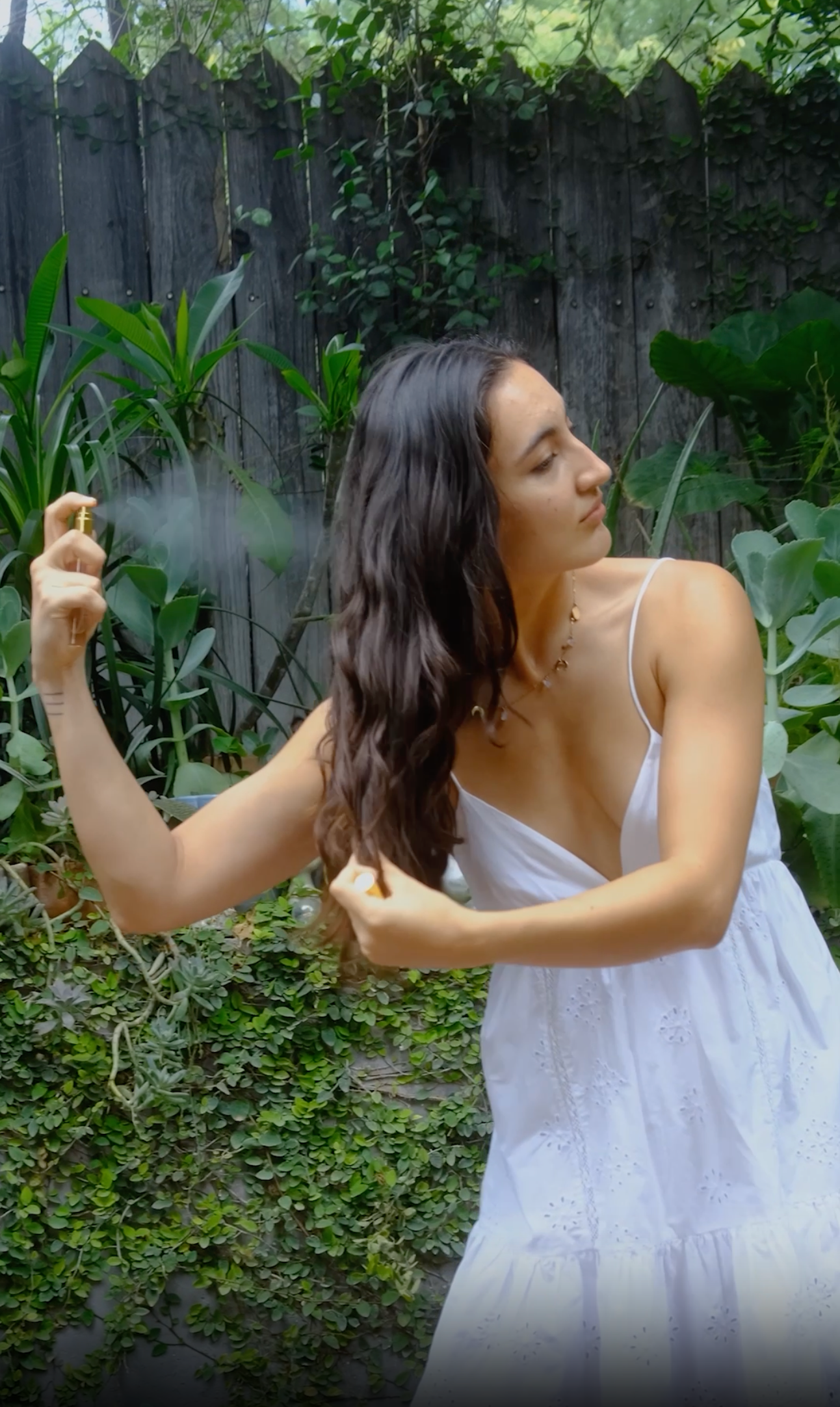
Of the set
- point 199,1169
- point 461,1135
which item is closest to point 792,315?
point 461,1135

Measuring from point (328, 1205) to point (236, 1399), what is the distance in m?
0.34

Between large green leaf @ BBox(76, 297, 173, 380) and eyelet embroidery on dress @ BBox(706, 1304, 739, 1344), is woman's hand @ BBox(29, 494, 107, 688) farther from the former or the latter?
large green leaf @ BBox(76, 297, 173, 380)

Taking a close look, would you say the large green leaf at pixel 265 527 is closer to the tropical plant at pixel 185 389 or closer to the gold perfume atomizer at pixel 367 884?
the tropical plant at pixel 185 389

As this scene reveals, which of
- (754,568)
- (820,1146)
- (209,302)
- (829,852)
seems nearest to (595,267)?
(209,302)

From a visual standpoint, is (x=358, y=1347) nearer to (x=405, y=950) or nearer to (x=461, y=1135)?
(x=461, y=1135)

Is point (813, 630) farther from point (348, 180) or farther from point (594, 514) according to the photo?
point (348, 180)

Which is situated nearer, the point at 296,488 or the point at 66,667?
the point at 66,667

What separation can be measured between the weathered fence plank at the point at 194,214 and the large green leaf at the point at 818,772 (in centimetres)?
165

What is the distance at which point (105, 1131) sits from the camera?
2.30 meters

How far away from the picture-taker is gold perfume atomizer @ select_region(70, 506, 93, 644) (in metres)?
1.35

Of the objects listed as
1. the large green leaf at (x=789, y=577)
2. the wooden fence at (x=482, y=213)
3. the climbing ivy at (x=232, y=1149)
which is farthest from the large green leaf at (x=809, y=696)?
the wooden fence at (x=482, y=213)

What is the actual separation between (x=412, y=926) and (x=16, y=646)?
1728 millimetres

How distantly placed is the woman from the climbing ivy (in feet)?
3.03

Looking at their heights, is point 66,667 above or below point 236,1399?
above
